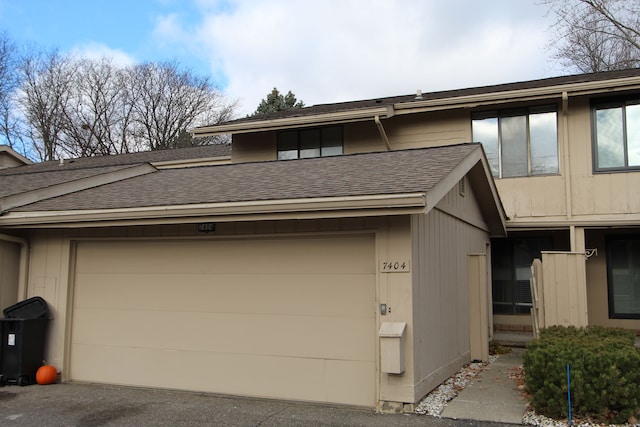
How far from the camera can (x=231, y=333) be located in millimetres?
7254

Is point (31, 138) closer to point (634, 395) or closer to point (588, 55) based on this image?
point (588, 55)

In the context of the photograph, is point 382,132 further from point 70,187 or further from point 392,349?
point 392,349

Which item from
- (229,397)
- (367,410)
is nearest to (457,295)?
(367,410)

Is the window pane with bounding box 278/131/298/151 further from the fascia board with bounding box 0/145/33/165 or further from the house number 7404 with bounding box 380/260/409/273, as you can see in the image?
the fascia board with bounding box 0/145/33/165

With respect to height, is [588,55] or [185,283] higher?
[588,55]

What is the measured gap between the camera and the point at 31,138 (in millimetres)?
34219

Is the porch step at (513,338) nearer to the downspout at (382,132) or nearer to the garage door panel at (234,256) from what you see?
the downspout at (382,132)

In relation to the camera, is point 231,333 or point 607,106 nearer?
point 231,333

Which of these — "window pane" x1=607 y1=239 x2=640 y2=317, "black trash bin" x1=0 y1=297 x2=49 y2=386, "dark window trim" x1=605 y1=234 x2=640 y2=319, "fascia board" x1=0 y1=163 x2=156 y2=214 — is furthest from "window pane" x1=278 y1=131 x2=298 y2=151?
"window pane" x1=607 y1=239 x2=640 y2=317

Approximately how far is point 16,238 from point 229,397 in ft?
13.9

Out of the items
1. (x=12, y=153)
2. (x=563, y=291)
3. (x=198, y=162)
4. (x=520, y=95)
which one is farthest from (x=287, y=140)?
(x=12, y=153)

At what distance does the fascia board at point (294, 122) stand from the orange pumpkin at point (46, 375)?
24.5 ft

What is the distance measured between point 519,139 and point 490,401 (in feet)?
23.8

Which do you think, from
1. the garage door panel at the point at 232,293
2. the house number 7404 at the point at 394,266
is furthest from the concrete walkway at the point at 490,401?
the house number 7404 at the point at 394,266
